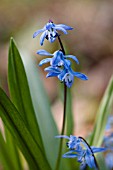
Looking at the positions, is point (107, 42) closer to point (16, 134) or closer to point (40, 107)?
point (40, 107)

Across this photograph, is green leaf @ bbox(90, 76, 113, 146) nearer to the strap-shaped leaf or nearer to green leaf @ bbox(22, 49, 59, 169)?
green leaf @ bbox(22, 49, 59, 169)

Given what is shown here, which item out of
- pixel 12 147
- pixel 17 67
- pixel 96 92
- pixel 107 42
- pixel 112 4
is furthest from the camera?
pixel 112 4

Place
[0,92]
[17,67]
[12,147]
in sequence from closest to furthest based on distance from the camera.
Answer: [0,92] < [17,67] < [12,147]

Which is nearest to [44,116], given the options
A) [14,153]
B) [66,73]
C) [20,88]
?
[14,153]

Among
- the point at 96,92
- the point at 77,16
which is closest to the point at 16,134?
the point at 96,92

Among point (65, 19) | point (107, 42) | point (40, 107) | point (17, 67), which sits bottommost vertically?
point (40, 107)

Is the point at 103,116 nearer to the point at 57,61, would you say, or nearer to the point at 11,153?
the point at 11,153

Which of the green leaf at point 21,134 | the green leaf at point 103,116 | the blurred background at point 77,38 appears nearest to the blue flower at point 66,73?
the green leaf at point 21,134
